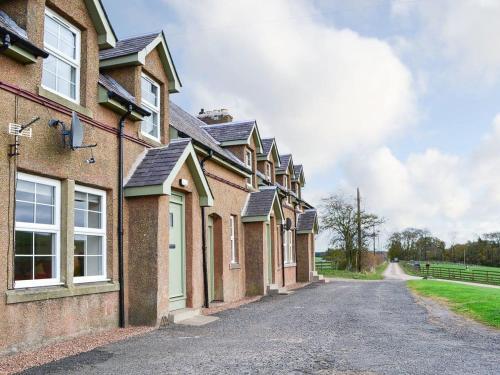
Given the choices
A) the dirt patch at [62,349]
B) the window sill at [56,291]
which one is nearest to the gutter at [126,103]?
the window sill at [56,291]

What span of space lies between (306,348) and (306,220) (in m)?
21.7

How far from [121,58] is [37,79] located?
3392mm

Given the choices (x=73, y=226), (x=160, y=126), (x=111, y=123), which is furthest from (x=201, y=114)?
(x=73, y=226)

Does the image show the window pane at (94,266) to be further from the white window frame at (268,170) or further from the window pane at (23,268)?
the white window frame at (268,170)

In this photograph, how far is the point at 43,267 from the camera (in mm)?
8258

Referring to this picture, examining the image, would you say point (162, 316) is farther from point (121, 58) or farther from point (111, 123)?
point (121, 58)

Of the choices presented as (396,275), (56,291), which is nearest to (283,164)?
(56,291)

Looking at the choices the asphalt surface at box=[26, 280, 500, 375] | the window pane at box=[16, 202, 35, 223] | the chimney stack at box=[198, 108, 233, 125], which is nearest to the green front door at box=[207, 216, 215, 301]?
the asphalt surface at box=[26, 280, 500, 375]

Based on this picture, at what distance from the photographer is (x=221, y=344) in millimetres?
8297

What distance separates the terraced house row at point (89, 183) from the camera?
754 cm

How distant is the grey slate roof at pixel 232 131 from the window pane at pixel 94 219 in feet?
36.3

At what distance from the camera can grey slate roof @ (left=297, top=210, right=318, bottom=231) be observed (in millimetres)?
28752

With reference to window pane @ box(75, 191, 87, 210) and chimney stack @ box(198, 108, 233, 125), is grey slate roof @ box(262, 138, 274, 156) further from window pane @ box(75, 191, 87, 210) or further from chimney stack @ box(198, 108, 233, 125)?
window pane @ box(75, 191, 87, 210)

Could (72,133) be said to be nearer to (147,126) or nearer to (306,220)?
(147,126)
